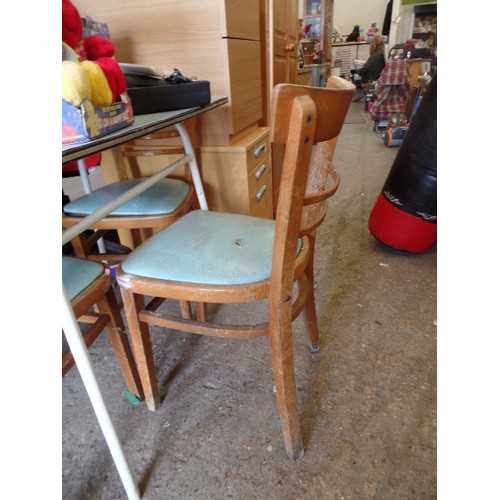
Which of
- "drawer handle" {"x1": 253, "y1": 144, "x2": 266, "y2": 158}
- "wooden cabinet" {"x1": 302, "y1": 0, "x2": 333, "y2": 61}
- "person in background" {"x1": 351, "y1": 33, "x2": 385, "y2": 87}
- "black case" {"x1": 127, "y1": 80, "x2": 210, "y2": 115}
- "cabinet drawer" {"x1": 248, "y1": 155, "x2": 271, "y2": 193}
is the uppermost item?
"wooden cabinet" {"x1": 302, "y1": 0, "x2": 333, "y2": 61}

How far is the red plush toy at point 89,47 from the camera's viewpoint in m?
0.70

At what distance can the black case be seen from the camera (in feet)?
3.11

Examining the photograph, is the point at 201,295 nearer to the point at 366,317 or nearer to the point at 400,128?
the point at 366,317

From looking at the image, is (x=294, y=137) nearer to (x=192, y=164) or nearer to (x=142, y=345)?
(x=142, y=345)

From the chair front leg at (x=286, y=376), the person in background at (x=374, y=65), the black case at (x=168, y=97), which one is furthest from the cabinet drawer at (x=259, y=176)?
the person in background at (x=374, y=65)

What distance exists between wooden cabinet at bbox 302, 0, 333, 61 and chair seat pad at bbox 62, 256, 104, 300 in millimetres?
5886

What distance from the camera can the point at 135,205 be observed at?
46.1 inches

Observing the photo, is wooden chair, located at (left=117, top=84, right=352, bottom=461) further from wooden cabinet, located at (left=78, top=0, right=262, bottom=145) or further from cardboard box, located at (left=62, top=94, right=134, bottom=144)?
wooden cabinet, located at (left=78, top=0, right=262, bottom=145)

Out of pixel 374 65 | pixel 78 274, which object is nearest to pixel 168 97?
pixel 78 274

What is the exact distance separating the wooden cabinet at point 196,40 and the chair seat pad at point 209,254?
2.15 feet

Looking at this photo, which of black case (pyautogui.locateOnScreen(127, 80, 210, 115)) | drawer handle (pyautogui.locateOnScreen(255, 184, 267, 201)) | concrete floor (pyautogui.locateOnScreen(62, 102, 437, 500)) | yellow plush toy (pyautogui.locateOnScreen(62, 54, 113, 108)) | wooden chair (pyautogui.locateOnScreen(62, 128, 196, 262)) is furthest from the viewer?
drawer handle (pyautogui.locateOnScreen(255, 184, 267, 201))

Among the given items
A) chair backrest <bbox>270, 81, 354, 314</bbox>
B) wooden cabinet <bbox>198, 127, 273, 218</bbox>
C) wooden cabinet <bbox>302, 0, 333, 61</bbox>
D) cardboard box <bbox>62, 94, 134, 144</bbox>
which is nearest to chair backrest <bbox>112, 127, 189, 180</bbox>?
wooden cabinet <bbox>198, 127, 273, 218</bbox>

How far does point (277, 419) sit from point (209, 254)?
1.78ft

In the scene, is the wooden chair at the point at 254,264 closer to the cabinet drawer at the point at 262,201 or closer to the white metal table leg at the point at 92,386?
the white metal table leg at the point at 92,386
